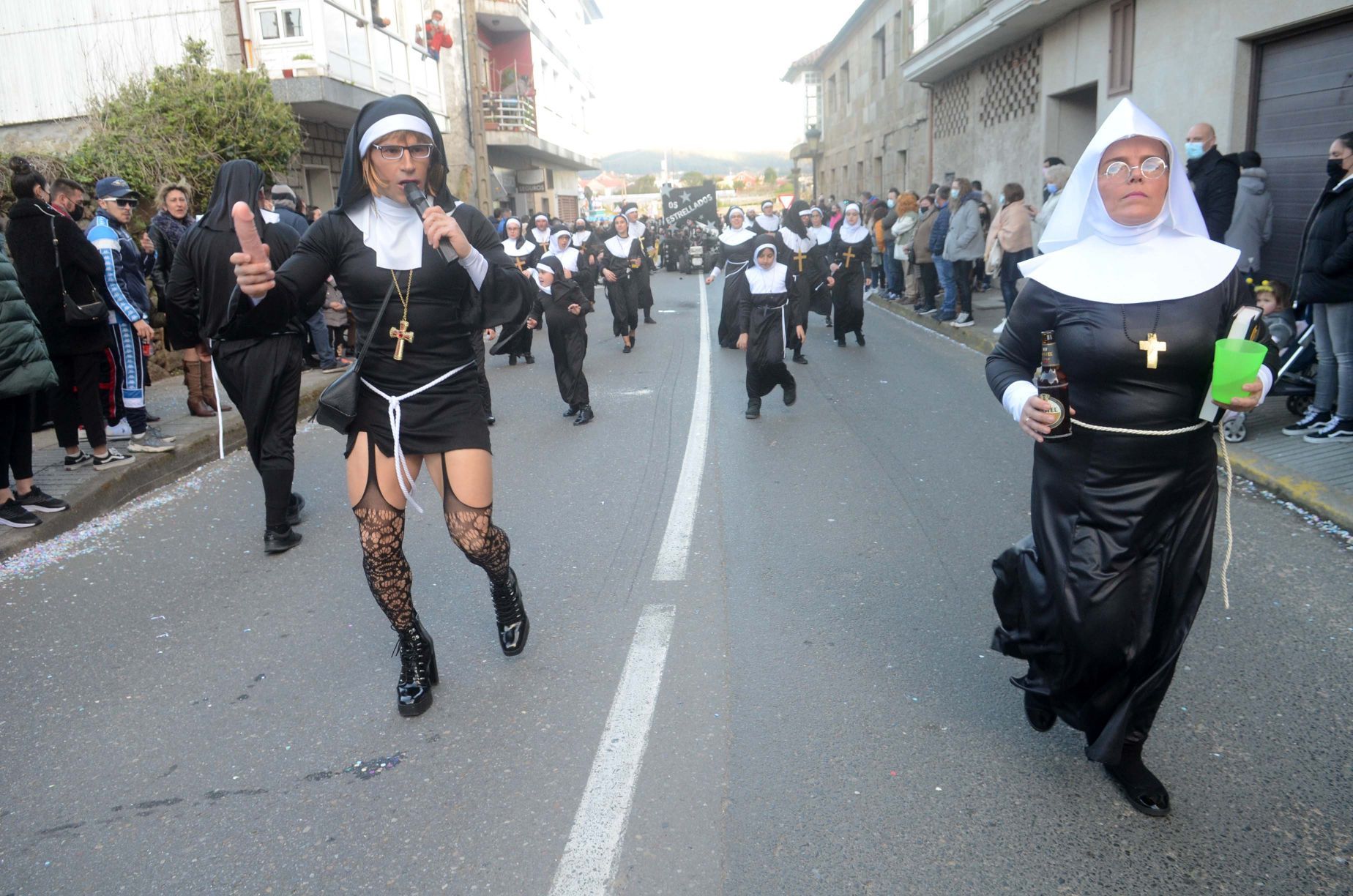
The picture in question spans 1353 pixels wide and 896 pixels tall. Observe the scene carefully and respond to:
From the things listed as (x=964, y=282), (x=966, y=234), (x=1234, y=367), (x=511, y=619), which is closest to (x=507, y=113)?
(x=964, y=282)

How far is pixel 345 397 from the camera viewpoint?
3.51 m

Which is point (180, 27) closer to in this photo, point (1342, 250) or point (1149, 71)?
point (1149, 71)

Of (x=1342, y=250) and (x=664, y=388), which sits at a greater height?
(x=1342, y=250)

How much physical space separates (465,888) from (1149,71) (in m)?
14.0

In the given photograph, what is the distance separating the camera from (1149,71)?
1338 cm

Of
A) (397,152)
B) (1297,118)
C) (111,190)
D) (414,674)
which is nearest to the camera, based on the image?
(397,152)

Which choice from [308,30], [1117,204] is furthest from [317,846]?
[308,30]

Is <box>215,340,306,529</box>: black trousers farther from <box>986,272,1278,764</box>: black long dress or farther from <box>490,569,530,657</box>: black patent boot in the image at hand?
<box>986,272,1278,764</box>: black long dress

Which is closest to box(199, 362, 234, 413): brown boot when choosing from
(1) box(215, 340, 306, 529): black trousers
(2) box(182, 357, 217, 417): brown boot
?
(2) box(182, 357, 217, 417): brown boot

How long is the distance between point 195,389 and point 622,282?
21.2 feet

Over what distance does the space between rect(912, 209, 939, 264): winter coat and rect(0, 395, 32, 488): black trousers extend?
39.8ft

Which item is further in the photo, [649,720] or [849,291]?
[849,291]

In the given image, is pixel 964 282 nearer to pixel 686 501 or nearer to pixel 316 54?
pixel 686 501

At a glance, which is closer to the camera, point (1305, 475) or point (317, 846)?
point (317, 846)
